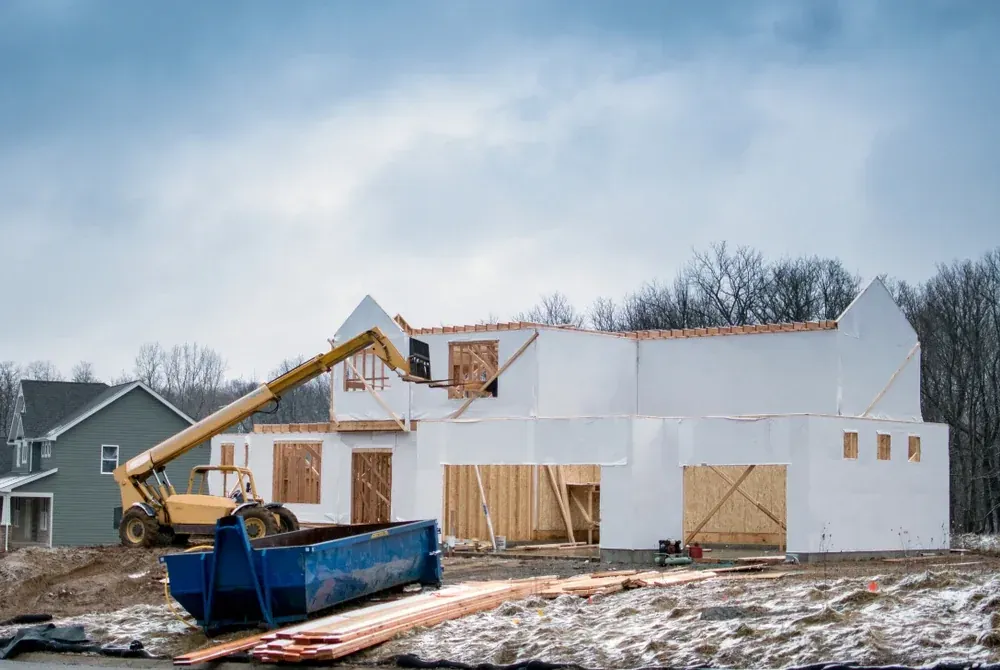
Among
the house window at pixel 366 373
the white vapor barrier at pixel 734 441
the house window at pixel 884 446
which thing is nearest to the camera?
the white vapor barrier at pixel 734 441

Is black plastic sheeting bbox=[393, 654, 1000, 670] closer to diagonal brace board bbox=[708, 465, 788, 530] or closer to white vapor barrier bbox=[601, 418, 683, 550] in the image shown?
white vapor barrier bbox=[601, 418, 683, 550]

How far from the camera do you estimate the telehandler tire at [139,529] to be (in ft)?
96.8

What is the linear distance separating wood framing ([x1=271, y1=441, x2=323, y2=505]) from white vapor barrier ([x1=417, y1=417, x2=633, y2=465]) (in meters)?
7.32

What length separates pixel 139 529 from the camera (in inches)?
1170

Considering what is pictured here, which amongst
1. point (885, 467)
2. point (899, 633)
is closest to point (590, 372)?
point (885, 467)

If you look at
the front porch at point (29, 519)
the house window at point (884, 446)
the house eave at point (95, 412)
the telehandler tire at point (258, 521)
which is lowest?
the front porch at point (29, 519)

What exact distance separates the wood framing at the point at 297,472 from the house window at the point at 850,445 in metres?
15.7

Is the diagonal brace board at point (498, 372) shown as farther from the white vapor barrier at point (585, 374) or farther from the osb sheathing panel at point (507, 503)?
the osb sheathing panel at point (507, 503)

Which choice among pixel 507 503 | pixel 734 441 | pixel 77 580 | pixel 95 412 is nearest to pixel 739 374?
pixel 734 441

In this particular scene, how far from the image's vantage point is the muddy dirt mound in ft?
72.2

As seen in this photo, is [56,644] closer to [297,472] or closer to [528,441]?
[528,441]

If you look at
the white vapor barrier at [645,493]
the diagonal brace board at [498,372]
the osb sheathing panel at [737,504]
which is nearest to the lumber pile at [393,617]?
the white vapor barrier at [645,493]

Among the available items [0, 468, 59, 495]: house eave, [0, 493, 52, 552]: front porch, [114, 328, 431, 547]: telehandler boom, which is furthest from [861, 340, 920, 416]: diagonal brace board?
[0, 493, 52, 552]: front porch

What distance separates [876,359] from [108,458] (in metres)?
34.8
